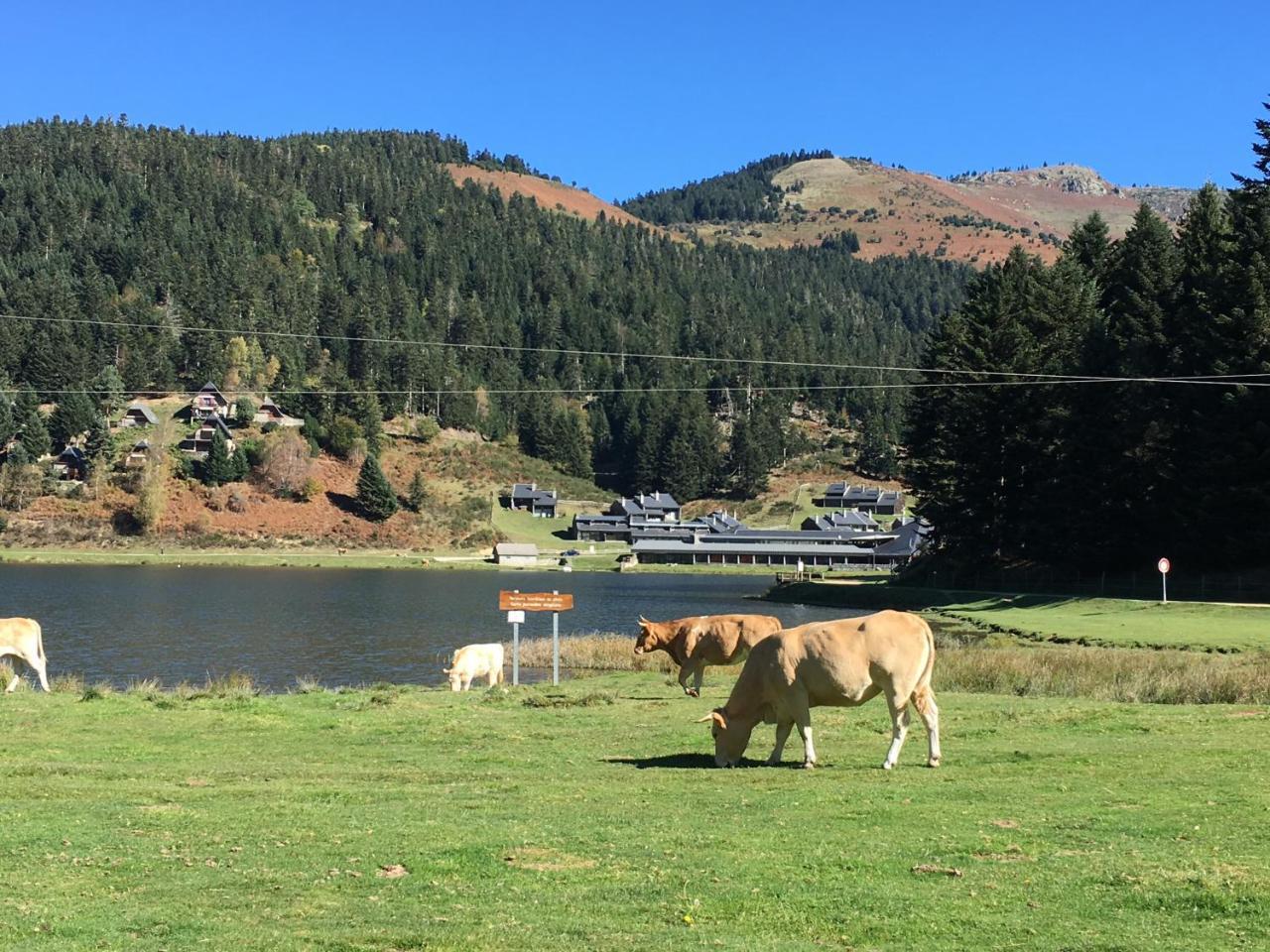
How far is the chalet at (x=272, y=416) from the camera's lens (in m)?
145

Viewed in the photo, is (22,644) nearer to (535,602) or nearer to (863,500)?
(535,602)

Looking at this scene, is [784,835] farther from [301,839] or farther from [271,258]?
[271,258]

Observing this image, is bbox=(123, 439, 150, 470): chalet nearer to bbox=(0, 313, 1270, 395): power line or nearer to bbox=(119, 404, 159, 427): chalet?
bbox=(119, 404, 159, 427): chalet

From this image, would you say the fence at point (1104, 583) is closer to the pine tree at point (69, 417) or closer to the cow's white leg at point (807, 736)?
the cow's white leg at point (807, 736)

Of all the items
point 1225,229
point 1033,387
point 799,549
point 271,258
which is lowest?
point 799,549

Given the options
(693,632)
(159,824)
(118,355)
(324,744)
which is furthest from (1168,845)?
(118,355)

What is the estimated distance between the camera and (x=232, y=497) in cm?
13200

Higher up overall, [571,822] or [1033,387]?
[1033,387]

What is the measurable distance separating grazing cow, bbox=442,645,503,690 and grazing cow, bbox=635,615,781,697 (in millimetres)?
5471

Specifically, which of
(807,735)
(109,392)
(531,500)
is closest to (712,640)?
(807,735)

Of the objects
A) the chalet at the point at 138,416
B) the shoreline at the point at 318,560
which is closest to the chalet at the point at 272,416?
the chalet at the point at 138,416

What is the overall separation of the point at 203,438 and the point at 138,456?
359 inches

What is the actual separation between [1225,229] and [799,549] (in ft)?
267

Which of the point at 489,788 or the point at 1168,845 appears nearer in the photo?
the point at 1168,845
